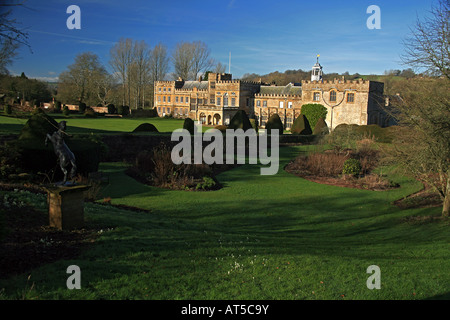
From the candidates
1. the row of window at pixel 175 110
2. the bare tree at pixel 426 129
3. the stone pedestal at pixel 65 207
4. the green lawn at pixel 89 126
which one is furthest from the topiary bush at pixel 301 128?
the stone pedestal at pixel 65 207

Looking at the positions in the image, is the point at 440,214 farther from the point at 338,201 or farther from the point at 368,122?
the point at 368,122

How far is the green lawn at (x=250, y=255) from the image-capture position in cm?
496

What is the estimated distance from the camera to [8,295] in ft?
14.0

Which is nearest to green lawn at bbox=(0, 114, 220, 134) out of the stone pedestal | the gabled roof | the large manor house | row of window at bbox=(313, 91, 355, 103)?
the stone pedestal

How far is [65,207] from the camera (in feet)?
22.2

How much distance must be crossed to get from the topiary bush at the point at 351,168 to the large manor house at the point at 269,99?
12608 mm

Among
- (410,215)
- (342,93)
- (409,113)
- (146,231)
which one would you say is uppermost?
(342,93)

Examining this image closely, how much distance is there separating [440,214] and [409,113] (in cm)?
395

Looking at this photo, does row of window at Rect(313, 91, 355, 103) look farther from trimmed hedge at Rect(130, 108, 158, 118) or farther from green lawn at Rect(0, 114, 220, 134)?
trimmed hedge at Rect(130, 108, 158, 118)

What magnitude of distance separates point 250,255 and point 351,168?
14.5 m

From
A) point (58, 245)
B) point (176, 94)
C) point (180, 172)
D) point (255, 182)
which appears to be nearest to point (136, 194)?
point (180, 172)

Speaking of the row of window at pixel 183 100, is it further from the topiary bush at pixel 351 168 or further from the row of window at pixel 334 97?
the topiary bush at pixel 351 168

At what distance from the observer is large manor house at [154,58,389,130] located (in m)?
41.4

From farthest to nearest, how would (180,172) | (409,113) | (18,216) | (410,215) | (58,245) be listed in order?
(180,172)
(410,215)
(409,113)
(18,216)
(58,245)
